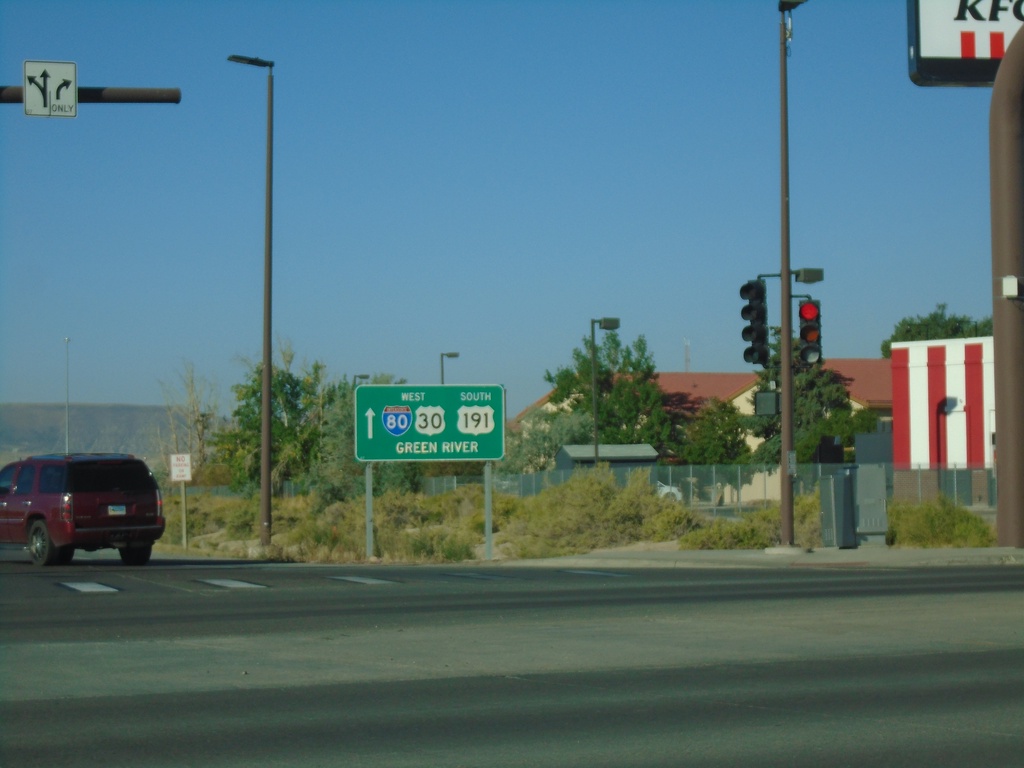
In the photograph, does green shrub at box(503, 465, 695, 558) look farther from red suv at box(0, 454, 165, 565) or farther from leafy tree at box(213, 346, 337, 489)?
leafy tree at box(213, 346, 337, 489)

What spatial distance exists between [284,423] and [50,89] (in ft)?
161

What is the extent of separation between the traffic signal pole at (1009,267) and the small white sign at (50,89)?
18.1m

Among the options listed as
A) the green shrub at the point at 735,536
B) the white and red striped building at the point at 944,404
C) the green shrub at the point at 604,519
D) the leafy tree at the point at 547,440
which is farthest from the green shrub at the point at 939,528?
the leafy tree at the point at 547,440

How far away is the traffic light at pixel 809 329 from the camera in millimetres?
25297

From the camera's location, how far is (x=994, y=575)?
21.2 metres

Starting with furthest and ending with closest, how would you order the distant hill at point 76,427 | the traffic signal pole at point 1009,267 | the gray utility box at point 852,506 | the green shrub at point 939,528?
the distant hill at point 76,427 < the green shrub at point 939,528 < the gray utility box at point 852,506 < the traffic signal pole at point 1009,267

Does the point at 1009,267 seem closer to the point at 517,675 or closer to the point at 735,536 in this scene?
the point at 735,536

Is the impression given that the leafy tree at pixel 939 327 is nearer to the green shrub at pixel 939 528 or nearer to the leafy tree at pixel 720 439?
the leafy tree at pixel 720 439

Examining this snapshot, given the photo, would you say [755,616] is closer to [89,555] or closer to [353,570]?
[353,570]

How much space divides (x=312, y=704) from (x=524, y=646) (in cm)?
353

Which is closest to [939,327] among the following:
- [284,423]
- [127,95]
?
[284,423]

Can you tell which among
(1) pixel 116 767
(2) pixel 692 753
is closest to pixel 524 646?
(2) pixel 692 753

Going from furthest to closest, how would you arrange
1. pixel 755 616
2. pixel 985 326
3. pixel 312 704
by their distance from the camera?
pixel 985 326
pixel 755 616
pixel 312 704

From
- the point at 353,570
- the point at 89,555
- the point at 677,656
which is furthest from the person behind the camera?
the point at 89,555
